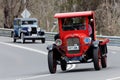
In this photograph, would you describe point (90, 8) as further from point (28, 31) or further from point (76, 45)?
point (76, 45)

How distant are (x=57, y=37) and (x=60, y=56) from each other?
2.37ft

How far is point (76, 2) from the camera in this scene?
58406mm

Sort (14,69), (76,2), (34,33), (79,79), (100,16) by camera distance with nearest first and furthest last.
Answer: (79,79)
(14,69)
(34,33)
(100,16)
(76,2)

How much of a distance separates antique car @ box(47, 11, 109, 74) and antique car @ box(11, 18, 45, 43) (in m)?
22.7

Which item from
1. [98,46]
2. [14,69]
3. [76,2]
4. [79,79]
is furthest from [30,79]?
[76,2]

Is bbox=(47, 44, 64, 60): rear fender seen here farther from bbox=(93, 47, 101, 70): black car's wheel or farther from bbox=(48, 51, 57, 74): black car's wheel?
bbox=(93, 47, 101, 70): black car's wheel

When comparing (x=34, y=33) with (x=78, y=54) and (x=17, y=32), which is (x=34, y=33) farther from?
(x=78, y=54)

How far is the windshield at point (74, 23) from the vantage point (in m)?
20.2

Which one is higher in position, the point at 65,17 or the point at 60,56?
the point at 65,17

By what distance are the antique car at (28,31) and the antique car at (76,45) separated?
74.4 ft

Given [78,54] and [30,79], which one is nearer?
[30,79]

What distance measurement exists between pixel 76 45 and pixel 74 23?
3.19 ft

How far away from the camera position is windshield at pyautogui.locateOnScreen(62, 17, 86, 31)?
20234 millimetres

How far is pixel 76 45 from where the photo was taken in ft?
65.0
